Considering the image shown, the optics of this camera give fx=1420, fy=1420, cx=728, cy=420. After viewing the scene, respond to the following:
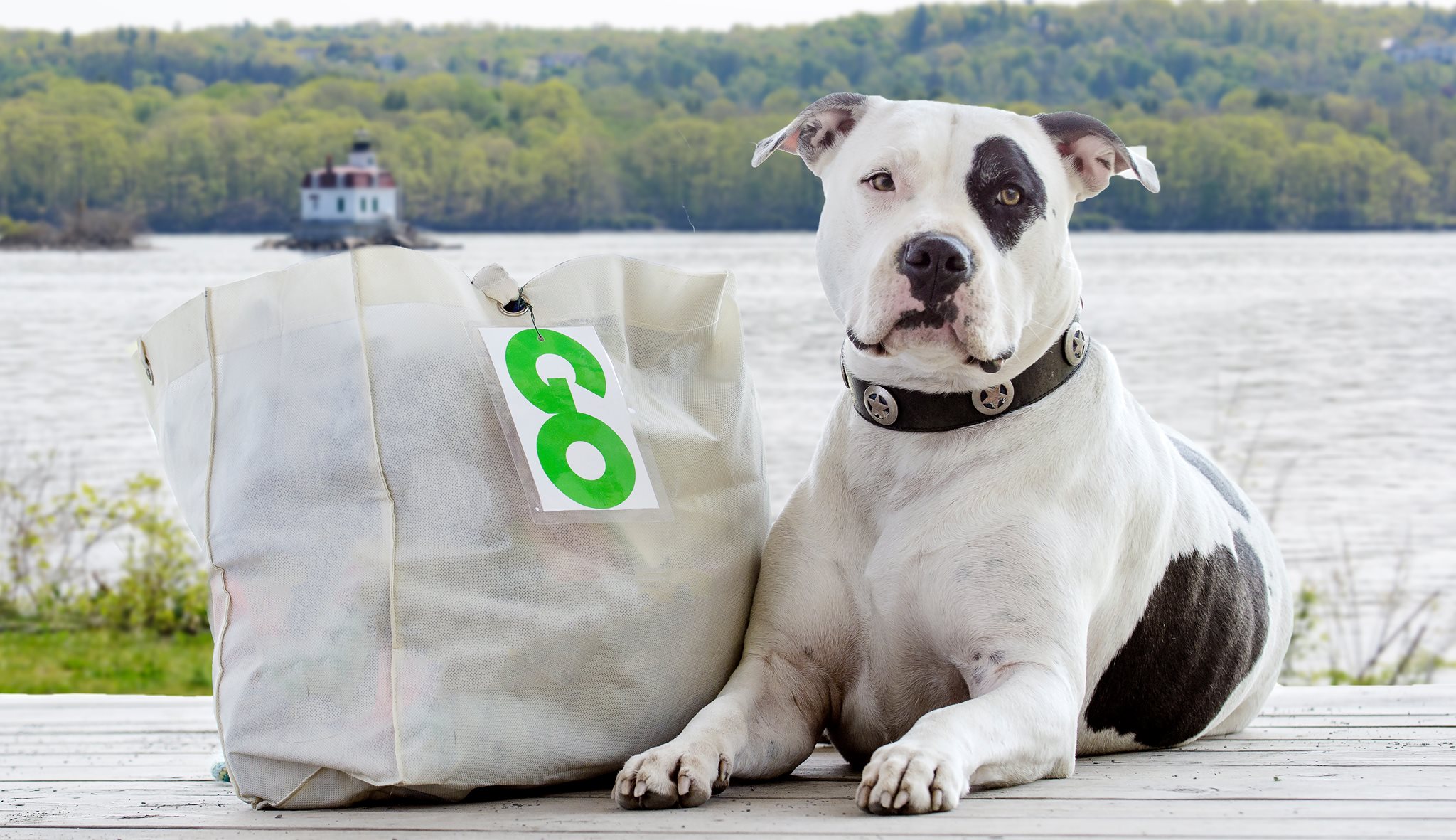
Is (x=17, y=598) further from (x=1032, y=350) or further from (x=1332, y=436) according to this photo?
(x=1332, y=436)

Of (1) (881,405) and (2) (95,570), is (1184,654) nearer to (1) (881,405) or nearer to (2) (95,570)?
(1) (881,405)

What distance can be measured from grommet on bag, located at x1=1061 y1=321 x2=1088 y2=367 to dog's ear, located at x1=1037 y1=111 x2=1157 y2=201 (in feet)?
0.83

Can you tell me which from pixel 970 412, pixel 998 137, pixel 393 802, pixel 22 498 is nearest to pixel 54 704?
pixel 393 802

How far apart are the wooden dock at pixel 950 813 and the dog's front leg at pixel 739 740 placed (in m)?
0.04

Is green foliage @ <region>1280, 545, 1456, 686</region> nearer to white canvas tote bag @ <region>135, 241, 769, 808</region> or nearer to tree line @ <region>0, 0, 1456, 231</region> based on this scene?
white canvas tote bag @ <region>135, 241, 769, 808</region>

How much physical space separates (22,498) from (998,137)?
667 cm

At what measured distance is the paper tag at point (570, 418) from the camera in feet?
6.84

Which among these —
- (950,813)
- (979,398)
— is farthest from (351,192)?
(950,813)

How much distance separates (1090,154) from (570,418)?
105cm

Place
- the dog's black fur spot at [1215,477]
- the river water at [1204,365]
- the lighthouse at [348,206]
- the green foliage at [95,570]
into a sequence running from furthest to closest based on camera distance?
1. the lighthouse at [348,206]
2. the river water at [1204,365]
3. the green foliage at [95,570]
4. the dog's black fur spot at [1215,477]

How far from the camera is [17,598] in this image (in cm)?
758

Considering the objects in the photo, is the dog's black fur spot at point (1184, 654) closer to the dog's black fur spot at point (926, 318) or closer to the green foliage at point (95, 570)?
the dog's black fur spot at point (926, 318)

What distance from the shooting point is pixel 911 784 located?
1850 millimetres

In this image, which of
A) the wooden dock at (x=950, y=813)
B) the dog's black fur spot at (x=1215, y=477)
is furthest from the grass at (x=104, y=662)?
the dog's black fur spot at (x=1215, y=477)
